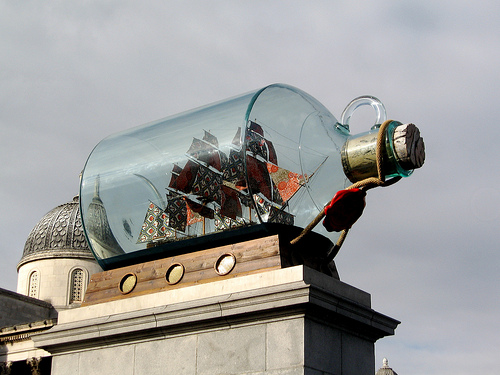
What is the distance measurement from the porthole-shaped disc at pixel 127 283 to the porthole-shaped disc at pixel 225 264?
1.10 metres

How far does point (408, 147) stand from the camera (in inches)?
304

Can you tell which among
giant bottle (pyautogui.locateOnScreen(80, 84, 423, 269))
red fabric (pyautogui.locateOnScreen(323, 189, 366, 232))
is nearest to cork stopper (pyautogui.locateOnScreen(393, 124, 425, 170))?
giant bottle (pyautogui.locateOnScreen(80, 84, 423, 269))

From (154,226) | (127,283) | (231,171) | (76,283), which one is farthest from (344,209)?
(76,283)

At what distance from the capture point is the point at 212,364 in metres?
7.62

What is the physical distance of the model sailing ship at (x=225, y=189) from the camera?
8.00 meters

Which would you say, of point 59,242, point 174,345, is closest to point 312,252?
point 174,345

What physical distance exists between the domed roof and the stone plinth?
50.2 meters

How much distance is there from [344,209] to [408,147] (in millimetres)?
881

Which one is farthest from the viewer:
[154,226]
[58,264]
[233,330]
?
[58,264]

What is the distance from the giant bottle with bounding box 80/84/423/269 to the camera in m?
8.01

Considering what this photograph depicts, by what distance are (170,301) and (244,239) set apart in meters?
0.99

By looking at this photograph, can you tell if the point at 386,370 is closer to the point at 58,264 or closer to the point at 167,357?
the point at 58,264

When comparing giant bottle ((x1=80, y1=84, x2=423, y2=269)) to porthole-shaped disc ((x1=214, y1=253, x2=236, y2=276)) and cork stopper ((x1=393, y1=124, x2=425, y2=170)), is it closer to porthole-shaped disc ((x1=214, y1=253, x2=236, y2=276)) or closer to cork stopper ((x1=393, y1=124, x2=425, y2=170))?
cork stopper ((x1=393, y1=124, x2=425, y2=170))

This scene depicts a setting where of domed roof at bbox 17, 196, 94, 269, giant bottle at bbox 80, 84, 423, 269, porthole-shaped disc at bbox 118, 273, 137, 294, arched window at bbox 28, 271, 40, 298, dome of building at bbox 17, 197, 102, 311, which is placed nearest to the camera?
giant bottle at bbox 80, 84, 423, 269
